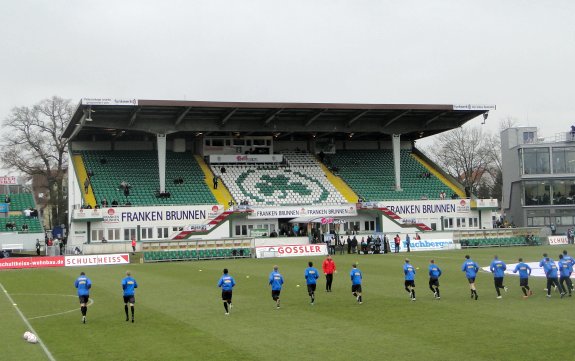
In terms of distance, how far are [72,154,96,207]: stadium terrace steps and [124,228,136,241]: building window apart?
12.8 feet

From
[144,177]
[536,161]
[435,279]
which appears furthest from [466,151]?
[435,279]

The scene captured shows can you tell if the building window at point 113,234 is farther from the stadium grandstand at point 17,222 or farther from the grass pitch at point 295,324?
the grass pitch at point 295,324

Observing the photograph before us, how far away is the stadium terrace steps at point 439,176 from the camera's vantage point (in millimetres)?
69188

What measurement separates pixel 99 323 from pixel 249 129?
46910 millimetres

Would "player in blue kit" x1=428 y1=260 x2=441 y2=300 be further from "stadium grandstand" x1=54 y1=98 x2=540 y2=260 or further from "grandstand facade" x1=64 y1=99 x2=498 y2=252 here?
"grandstand facade" x1=64 y1=99 x2=498 y2=252

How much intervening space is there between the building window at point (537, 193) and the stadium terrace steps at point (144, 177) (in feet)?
115

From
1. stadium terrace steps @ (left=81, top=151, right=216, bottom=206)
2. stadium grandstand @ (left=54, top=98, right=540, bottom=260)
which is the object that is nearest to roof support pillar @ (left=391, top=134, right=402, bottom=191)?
stadium grandstand @ (left=54, top=98, right=540, bottom=260)

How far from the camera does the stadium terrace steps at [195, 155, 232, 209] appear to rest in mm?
62781

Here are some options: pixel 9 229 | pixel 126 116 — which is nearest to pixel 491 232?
pixel 126 116

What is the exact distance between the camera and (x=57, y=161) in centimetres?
7962

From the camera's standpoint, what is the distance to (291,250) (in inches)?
2125

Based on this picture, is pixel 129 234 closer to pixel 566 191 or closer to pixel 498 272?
pixel 498 272

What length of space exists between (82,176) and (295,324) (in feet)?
157

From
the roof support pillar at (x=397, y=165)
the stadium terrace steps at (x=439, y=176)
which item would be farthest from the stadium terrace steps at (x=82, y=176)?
the stadium terrace steps at (x=439, y=176)
